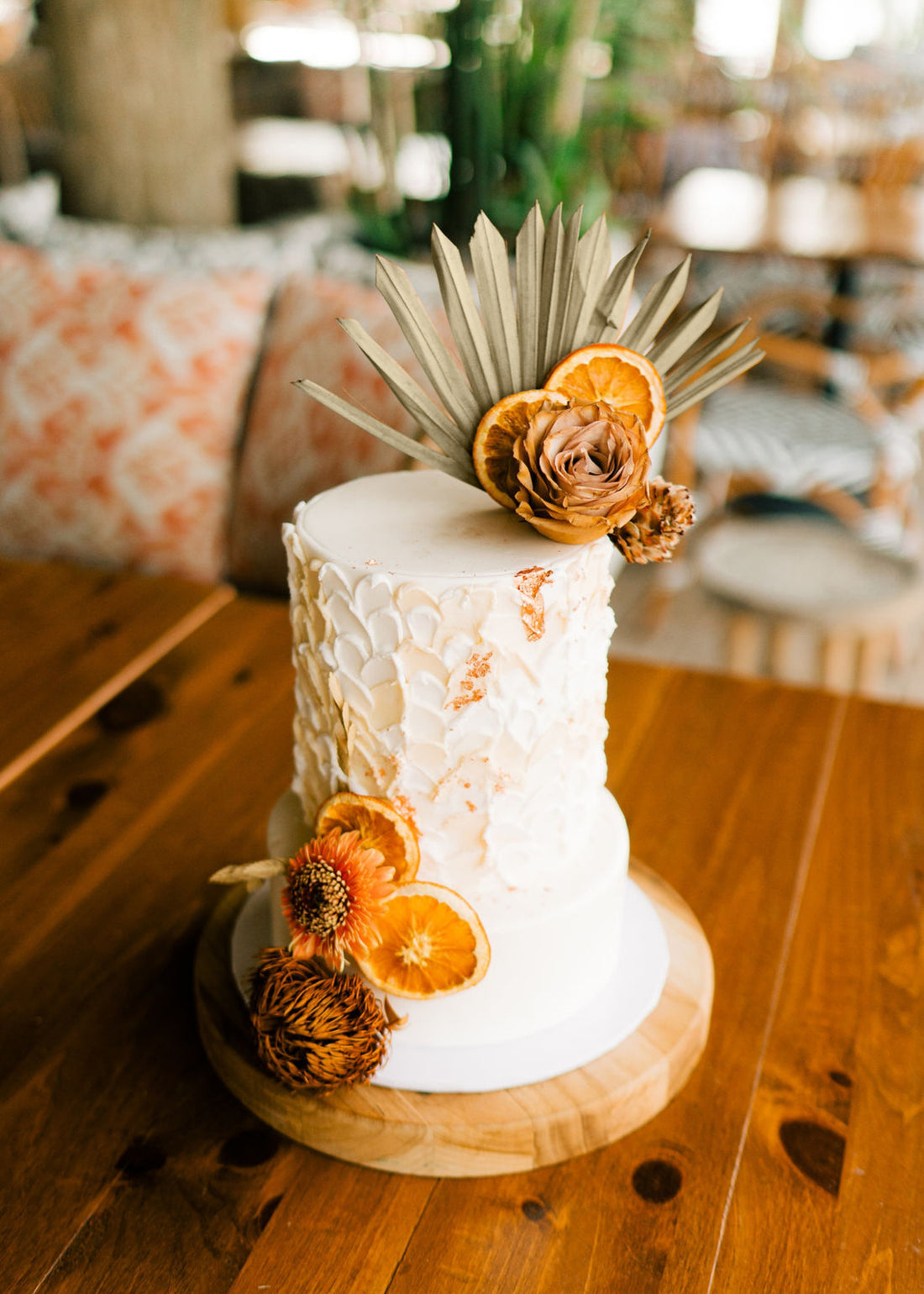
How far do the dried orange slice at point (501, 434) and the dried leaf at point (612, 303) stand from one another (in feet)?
0.17

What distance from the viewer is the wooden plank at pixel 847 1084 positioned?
54 centimetres

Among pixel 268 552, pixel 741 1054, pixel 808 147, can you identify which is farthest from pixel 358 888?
pixel 808 147

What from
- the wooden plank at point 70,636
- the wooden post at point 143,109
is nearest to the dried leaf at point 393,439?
the wooden plank at point 70,636

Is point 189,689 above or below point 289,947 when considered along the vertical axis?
below

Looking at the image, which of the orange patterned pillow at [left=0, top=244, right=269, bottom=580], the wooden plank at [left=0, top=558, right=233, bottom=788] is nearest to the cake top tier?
the wooden plank at [left=0, top=558, right=233, bottom=788]

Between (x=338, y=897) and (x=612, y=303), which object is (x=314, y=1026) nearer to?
(x=338, y=897)

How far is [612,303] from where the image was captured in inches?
21.2

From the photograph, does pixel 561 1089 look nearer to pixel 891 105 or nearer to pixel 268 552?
pixel 268 552

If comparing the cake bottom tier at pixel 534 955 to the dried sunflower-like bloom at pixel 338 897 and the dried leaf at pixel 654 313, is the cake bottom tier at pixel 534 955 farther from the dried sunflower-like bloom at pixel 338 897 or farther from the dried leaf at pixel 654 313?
the dried leaf at pixel 654 313

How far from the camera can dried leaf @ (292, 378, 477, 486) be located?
54 cm

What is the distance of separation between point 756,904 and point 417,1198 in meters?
0.33

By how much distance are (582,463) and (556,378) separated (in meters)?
0.06

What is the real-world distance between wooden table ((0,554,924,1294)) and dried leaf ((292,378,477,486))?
1.26 ft

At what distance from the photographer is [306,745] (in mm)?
616
